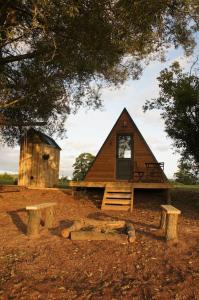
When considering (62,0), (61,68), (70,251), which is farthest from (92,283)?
(61,68)

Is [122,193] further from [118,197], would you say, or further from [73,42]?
[73,42]

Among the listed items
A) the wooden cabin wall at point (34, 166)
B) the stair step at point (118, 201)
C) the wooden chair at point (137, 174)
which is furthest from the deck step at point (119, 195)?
the wooden cabin wall at point (34, 166)

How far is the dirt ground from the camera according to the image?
705 cm

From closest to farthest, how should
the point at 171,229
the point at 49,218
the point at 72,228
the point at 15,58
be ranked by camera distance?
the point at 171,229, the point at 72,228, the point at 49,218, the point at 15,58

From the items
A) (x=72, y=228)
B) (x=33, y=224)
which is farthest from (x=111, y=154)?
(x=33, y=224)

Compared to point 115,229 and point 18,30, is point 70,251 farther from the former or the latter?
point 18,30

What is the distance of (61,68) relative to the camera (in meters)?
16.0

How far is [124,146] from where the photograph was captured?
68.7 feet

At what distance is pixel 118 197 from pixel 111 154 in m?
4.11

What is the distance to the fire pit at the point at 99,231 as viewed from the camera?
10.1 m

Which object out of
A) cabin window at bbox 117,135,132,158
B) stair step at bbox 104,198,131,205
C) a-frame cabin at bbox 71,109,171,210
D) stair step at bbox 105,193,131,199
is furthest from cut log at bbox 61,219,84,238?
cabin window at bbox 117,135,132,158

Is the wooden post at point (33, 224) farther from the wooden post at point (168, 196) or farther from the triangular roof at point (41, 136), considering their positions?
the triangular roof at point (41, 136)

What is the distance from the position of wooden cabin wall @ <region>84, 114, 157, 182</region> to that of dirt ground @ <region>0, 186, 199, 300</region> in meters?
8.20

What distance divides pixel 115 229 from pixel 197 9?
7.40m
